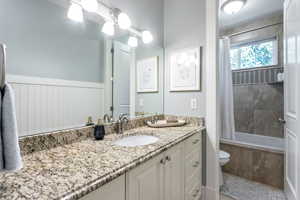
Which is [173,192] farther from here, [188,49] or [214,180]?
[188,49]

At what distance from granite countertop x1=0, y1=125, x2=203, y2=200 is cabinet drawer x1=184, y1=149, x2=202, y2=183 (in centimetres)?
46

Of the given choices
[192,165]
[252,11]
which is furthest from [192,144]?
[252,11]

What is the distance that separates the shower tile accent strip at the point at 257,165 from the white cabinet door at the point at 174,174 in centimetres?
140

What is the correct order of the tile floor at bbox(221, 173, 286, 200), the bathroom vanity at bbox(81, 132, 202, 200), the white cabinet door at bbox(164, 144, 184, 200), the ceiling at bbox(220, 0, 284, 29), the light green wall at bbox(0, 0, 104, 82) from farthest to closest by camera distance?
the ceiling at bbox(220, 0, 284, 29) < the tile floor at bbox(221, 173, 286, 200) < the white cabinet door at bbox(164, 144, 184, 200) < the light green wall at bbox(0, 0, 104, 82) < the bathroom vanity at bbox(81, 132, 202, 200)

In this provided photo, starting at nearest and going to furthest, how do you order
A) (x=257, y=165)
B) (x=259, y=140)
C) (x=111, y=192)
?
(x=111, y=192) → (x=257, y=165) → (x=259, y=140)

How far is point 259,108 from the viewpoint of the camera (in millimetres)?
3088

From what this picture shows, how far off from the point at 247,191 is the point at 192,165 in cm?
99

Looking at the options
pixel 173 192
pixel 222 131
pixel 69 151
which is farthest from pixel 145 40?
pixel 222 131

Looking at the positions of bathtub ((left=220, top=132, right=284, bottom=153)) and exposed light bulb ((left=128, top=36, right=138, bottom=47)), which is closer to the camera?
exposed light bulb ((left=128, top=36, right=138, bottom=47))

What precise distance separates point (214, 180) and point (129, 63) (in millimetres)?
1541

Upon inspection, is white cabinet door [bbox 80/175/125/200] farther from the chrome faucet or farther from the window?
the window

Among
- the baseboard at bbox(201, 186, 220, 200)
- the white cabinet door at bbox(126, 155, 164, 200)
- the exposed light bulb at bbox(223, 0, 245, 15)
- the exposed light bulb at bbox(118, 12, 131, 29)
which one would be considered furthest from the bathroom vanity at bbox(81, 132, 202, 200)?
the exposed light bulb at bbox(223, 0, 245, 15)

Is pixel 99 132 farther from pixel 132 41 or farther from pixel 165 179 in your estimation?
pixel 132 41

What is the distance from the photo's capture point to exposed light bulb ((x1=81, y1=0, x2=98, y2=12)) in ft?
4.03
